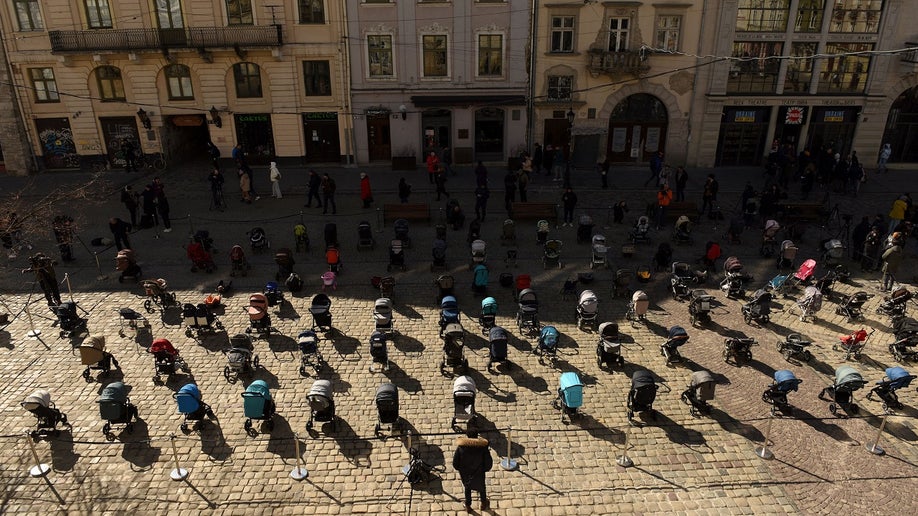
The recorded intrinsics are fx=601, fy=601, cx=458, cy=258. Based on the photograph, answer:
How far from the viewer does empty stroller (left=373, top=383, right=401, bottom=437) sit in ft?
40.7

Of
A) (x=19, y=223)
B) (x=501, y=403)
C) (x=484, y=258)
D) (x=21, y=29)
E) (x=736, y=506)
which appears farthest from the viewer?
(x=21, y=29)

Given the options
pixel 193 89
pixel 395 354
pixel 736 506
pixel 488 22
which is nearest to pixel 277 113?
pixel 193 89

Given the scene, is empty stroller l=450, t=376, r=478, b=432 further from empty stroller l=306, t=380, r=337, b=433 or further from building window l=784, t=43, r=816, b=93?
building window l=784, t=43, r=816, b=93

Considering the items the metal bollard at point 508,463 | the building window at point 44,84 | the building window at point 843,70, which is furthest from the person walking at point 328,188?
the building window at point 843,70

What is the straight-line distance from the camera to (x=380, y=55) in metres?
32.9

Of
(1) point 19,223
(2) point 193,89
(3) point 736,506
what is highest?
(2) point 193,89

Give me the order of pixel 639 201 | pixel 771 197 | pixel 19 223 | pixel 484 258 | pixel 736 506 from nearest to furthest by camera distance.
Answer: pixel 736 506 → pixel 19 223 → pixel 484 258 → pixel 771 197 → pixel 639 201

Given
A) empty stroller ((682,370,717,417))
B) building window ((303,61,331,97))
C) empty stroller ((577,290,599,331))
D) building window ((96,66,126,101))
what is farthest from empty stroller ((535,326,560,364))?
building window ((96,66,126,101))

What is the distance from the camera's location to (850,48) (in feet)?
108

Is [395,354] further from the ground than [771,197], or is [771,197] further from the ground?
[771,197]

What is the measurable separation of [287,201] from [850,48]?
31.2m

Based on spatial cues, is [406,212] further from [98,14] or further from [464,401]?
[98,14]

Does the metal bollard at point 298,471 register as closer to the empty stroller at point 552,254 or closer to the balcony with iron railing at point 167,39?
the empty stroller at point 552,254

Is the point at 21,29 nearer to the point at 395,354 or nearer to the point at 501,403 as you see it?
the point at 395,354
